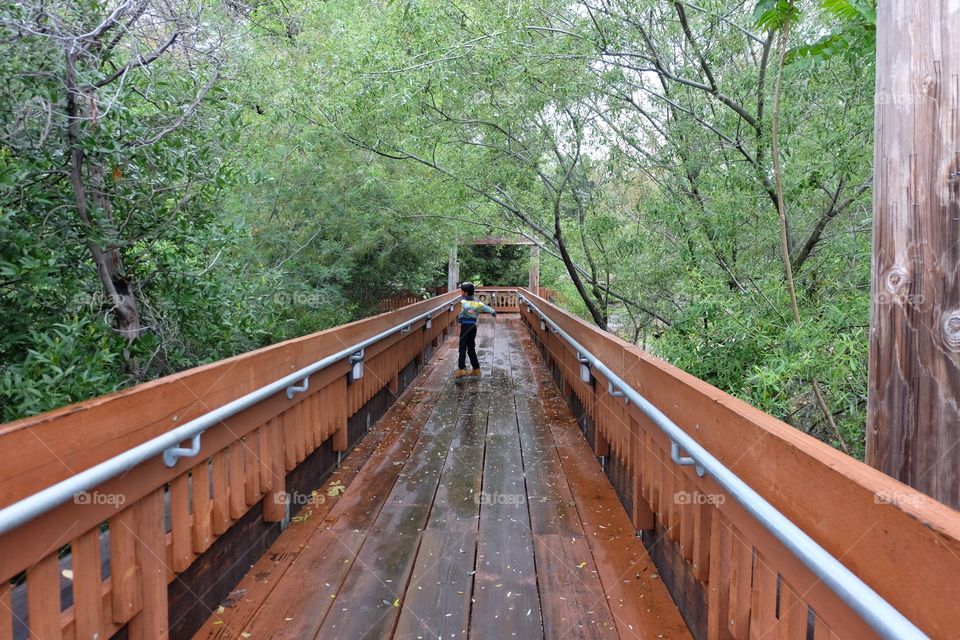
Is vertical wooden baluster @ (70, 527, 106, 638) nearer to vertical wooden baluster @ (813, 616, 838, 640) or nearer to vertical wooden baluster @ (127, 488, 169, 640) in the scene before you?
vertical wooden baluster @ (127, 488, 169, 640)

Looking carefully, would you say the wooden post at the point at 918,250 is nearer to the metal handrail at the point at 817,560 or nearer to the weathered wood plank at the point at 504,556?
the metal handrail at the point at 817,560

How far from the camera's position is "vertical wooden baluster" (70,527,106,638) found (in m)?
1.56

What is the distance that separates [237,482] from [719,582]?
192 centimetres

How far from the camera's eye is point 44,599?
1.42 m

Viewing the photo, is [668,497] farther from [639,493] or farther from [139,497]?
[139,497]

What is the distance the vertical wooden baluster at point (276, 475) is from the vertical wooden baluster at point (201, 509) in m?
0.54

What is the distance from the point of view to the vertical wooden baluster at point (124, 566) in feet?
5.62

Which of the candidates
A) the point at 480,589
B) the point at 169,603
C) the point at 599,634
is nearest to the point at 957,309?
the point at 599,634

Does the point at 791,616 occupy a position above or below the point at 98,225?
below

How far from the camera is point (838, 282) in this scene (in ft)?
15.4
